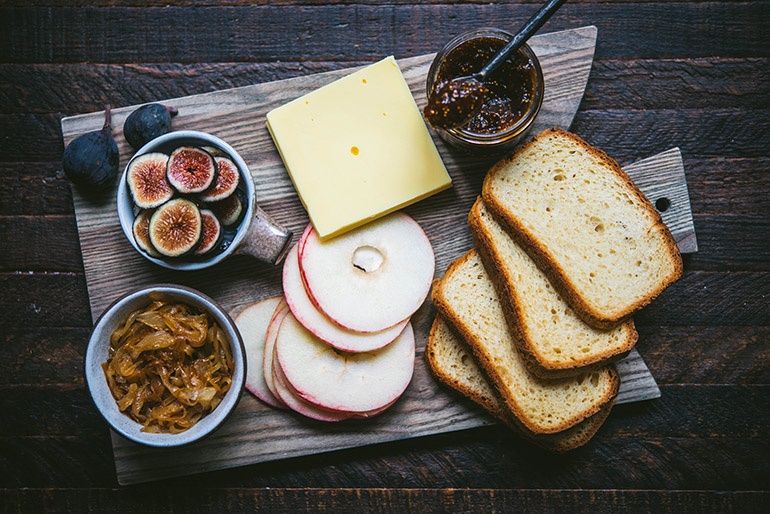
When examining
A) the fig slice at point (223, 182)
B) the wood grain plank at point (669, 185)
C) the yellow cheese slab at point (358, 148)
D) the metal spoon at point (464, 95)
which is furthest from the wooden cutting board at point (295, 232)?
the metal spoon at point (464, 95)

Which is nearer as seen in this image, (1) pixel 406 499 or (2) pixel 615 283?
(2) pixel 615 283

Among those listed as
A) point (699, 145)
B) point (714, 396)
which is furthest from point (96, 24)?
point (714, 396)

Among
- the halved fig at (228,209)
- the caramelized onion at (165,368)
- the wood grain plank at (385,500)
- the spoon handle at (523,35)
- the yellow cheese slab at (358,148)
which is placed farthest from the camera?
the wood grain plank at (385,500)

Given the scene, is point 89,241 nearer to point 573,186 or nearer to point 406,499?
point 406,499

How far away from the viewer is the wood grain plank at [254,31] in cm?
220

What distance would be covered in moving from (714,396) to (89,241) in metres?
2.63

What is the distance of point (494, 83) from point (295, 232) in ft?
3.12

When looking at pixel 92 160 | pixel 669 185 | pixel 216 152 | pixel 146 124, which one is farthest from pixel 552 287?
pixel 92 160

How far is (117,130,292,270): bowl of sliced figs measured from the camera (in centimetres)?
184

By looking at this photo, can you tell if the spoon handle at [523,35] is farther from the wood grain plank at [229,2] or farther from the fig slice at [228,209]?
the fig slice at [228,209]

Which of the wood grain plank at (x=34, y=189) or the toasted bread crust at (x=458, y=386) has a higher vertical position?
the wood grain plank at (x=34, y=189)

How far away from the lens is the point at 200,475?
214 cm

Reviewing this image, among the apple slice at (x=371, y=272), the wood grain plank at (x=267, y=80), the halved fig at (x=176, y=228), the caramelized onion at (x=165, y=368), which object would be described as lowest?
the caramelized onion at (x=165, y=368)

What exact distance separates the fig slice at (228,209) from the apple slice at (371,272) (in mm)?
283
